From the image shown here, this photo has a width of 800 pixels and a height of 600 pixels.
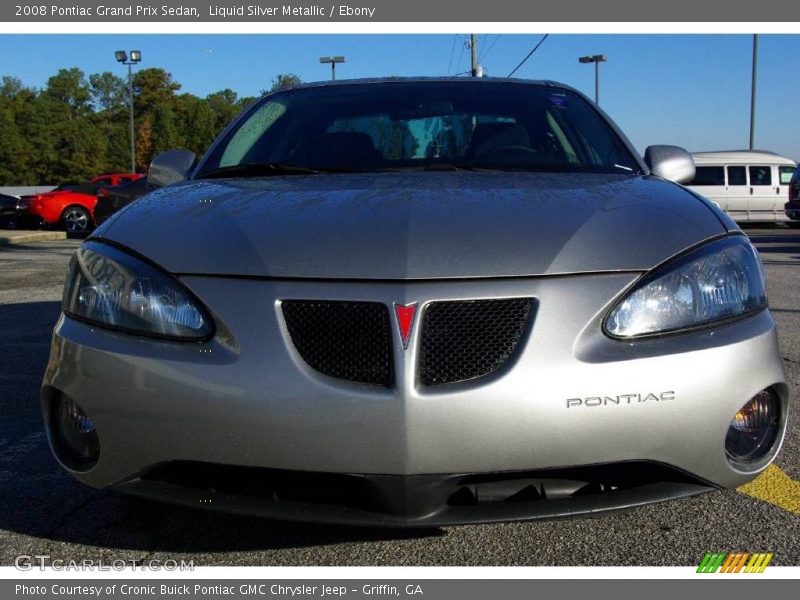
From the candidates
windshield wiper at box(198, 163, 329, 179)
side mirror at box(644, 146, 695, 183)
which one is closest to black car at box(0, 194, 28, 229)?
windshield wiper at box(198, 163, 329, 179)

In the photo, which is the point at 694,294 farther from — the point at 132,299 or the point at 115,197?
the point at 115,197

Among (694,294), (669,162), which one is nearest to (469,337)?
(694,294)

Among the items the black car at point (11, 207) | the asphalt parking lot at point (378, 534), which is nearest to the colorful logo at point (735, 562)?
the asphalt parking lot at point (378, 534)

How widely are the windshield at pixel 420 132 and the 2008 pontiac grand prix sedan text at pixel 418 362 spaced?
0.77 meters

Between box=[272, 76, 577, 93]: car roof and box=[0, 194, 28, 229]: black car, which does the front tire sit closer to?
box=[0, 194, 28, 229]: black car

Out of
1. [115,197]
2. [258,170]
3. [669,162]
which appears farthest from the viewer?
[115,197]

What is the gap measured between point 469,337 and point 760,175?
763 inches

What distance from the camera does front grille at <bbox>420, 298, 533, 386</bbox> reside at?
1737 mm

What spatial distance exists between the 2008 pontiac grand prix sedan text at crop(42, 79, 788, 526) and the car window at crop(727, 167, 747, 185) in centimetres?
1840

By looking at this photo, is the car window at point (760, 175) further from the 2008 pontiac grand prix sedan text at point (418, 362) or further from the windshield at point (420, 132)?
the 2008 pontiac grand prix sedan text at point (418, 362)

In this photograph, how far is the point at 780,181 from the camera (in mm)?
18969

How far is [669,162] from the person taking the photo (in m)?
3.04

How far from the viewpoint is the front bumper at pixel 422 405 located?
5.53 ft
